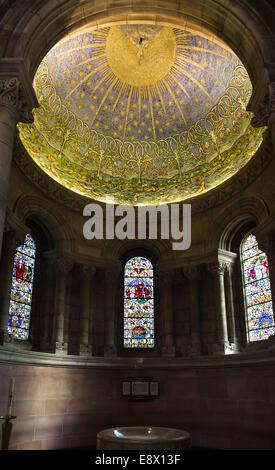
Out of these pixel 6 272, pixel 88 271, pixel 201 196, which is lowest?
pixel 6 272

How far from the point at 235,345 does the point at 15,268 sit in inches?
285

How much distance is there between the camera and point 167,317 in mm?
13578

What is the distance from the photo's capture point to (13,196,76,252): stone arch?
1282 cm

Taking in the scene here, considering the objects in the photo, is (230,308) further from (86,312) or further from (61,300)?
(61,300)

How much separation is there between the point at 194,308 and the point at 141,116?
8101 millimetres

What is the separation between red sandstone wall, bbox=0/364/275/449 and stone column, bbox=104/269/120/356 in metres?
0.84

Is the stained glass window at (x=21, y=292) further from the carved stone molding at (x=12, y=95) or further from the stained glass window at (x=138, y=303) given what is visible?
the carved stone molding at (x=12, y=95)

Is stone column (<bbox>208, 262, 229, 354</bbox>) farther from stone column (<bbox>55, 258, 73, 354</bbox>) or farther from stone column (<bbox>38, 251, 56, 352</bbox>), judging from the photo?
stone column (<bbox>38, 251, 56, 352</bbox>)

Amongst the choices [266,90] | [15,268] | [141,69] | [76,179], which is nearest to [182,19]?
[266,90]

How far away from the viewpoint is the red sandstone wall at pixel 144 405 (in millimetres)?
10250

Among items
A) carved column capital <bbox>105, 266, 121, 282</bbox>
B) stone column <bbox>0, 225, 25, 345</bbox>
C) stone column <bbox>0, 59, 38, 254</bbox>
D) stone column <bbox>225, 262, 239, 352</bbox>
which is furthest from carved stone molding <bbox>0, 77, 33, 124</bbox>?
stone column <bbox>225, 262, 239, 352</bbox>

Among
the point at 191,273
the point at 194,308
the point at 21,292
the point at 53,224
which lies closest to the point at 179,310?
the point at 194,308

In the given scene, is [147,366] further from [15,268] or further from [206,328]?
[15,268]

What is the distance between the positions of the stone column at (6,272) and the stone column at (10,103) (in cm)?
406
